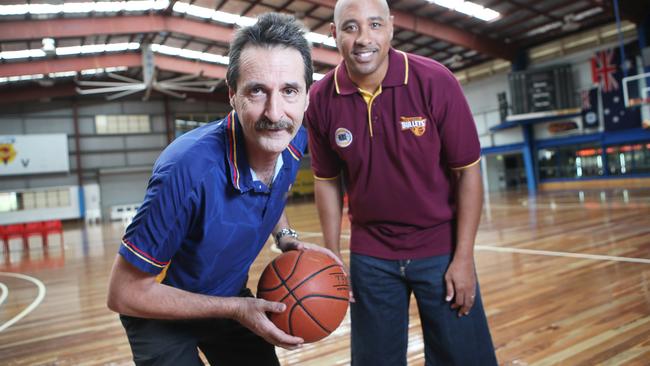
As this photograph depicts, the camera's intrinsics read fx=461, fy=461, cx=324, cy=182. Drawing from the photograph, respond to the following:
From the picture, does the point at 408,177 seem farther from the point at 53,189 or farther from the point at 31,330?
the point at 53,189

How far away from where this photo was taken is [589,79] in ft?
56.3

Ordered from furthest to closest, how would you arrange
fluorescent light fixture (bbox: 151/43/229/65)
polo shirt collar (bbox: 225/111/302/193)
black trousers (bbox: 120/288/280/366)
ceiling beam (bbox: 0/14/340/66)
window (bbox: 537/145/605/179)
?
fluorescent light fixture (bbox: 151/43/229/65), window (bbox: 537/145/605/179), ceiling beam (bbox: 0/14/340/66), black trousers (bbox: 120/288/280/366), polo shirt collar (bbox: 225/111/302/193)

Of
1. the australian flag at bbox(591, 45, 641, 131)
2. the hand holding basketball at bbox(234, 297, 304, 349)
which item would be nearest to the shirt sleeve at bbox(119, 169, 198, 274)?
the hand holding basketball at bbox(234, 297, 304, 349)

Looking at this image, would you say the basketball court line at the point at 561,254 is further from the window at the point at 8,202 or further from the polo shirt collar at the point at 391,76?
the window at the point at 8,202

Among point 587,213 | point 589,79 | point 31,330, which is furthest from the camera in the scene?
point 589,79

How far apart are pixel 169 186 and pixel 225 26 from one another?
15.9 m

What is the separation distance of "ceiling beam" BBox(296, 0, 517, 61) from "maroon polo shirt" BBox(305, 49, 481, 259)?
Result: 1179 cm

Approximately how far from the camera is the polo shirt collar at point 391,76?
1732mm

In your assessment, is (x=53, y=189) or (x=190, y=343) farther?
(x=53, y=189)

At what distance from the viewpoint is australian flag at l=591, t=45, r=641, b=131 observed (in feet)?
52.0

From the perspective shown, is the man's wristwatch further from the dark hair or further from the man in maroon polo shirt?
the dark hair

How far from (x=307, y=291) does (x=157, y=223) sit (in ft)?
2.02

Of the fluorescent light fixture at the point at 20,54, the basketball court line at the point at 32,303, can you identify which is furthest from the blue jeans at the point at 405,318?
the fluorescent light fixture at the point at 20,54

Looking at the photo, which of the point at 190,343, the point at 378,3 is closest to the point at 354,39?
the point at 378,3
